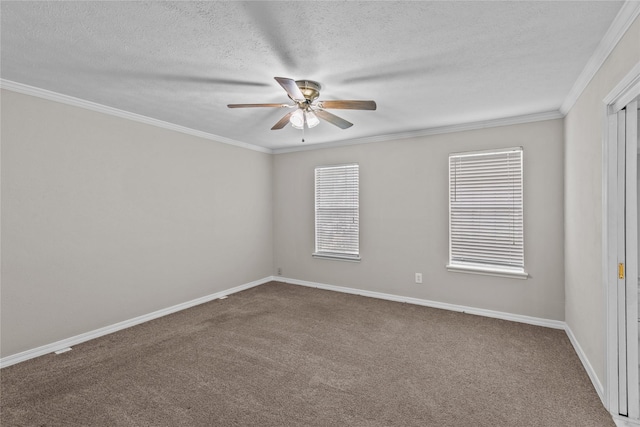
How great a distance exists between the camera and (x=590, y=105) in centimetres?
243

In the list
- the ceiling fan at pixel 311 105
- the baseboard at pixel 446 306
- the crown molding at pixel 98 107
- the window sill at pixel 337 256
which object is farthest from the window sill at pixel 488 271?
the crown molding at pixel 98 107

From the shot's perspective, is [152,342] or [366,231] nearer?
[152,342]

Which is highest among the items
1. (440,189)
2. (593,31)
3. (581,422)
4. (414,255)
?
(593,31)

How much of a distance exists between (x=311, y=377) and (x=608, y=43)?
3151 millimetres

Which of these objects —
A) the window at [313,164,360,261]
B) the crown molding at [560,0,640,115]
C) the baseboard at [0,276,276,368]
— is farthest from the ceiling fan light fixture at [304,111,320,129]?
the baseboard at [0,276,276,368]

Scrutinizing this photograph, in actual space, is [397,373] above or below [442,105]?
below

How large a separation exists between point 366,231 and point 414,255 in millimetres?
817

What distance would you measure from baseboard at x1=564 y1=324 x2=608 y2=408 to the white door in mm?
197

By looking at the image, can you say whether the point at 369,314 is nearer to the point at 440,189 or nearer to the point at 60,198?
the point at 440,189

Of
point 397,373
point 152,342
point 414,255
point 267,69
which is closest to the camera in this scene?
point 267,69

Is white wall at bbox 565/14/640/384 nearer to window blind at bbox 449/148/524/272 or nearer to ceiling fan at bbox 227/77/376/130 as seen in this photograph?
window blind at bbox 449/148/524/272

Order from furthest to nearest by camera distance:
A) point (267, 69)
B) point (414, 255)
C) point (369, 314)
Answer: point (414, 255), point (369, 314), point (267, 69)

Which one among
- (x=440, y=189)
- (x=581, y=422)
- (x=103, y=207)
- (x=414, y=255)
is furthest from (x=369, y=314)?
(x=103, y=207)

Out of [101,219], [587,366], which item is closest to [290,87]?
[101,219]
